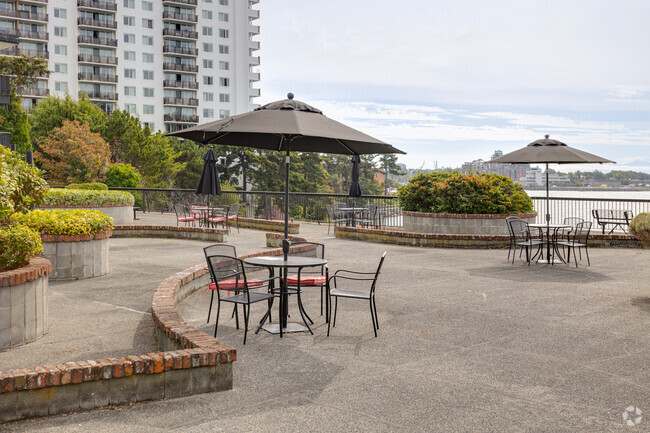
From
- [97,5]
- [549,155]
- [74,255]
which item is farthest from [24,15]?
[549,155]

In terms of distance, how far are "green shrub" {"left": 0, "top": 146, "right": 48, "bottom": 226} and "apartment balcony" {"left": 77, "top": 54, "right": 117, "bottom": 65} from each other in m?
80.0

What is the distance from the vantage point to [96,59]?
79.9 m

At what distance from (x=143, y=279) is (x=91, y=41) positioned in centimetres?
7864

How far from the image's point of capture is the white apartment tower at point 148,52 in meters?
76.6

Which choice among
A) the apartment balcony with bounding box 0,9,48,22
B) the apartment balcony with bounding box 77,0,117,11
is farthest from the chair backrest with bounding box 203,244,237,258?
the apartment balcony with bounding box 77,0,117,11

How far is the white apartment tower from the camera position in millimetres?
76562

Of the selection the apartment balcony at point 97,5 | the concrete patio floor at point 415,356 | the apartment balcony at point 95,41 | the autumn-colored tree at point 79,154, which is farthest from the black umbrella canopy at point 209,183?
the apartment balcony at point 97,5

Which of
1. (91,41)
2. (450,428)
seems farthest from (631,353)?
(91,41)

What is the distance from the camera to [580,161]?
44.1 ft

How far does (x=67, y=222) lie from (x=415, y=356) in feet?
22.0

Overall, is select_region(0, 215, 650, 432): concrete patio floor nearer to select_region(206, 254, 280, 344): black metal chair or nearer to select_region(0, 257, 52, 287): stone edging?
select_region(206, 254, 280, 344): black metal chair

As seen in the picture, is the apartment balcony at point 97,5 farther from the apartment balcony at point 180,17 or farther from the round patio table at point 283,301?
the round patio table at point 283,301

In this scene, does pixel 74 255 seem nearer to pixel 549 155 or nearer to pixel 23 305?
pixel 23 305

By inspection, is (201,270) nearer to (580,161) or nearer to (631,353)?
(631,353)
